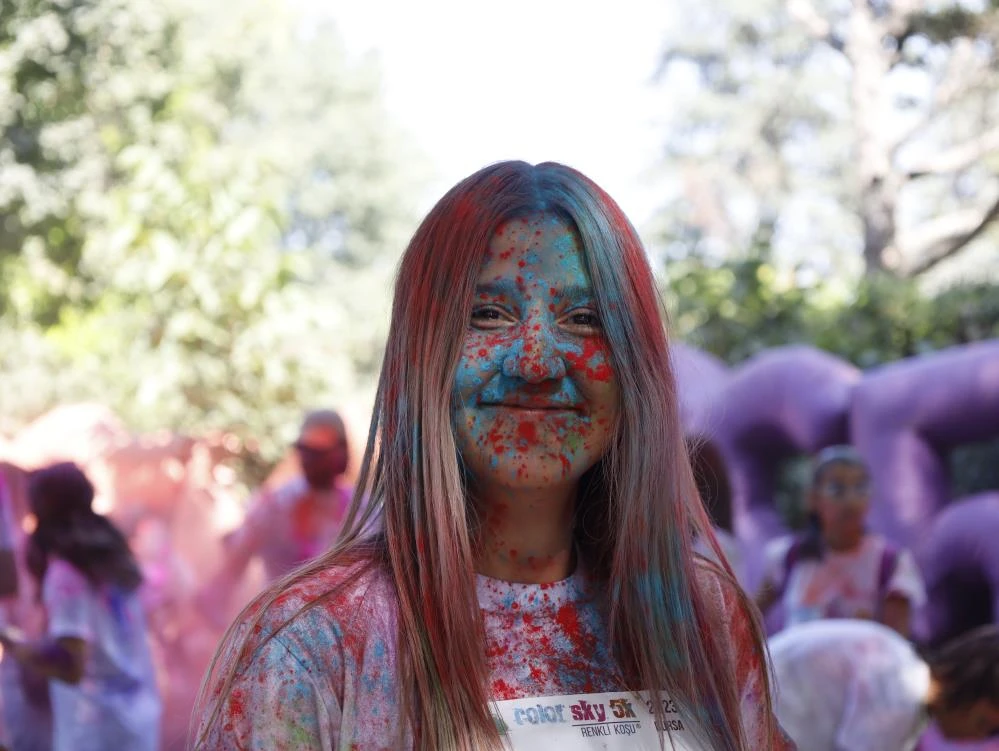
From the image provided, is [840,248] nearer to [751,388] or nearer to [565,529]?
[751,388]

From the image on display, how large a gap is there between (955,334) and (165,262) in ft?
27.0

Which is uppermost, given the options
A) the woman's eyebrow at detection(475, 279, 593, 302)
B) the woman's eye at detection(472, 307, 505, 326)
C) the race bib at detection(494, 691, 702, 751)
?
the woman's eyebrow at detection(475, 279, 593, 302)

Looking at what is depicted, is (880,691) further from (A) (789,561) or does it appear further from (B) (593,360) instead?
(B) (593,360)

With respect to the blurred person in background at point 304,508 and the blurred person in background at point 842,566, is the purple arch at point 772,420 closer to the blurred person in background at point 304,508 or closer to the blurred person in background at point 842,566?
the blurred person in background at point 842,566

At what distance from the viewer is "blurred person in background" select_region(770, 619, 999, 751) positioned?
365 cm

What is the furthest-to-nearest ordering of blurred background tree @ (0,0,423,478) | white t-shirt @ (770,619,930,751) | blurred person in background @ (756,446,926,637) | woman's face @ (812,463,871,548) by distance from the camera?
blurred background tree @ (0,0,423,478)
woman's face @ (812,463,871,548)
blurred person in background @ (756,446,926,637)
white t-shirt @ (770,619,930,751)

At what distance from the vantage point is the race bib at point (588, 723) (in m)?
1.42

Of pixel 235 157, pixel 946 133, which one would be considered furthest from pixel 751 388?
pixel 946 133

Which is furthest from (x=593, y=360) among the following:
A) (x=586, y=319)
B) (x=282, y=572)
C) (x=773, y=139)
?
(x=773, y=139)

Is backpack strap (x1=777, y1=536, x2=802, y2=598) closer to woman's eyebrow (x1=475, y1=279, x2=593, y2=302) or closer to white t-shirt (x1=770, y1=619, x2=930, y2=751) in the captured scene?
white t-shirt (x1=770, y1=619, x2=930, y2=751)

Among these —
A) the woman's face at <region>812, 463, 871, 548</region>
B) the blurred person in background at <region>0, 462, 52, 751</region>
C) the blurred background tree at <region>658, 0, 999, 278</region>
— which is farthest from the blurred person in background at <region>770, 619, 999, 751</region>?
the blurred background tree at <region>658, 0, 999, 278</region>

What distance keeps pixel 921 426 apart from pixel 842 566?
5.77ft

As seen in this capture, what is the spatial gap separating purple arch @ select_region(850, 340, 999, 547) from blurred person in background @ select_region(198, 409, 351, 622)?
266 centimetres

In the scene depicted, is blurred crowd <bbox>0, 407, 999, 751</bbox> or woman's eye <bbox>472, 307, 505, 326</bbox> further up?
woman's eye <bbox>472, 307, 505, 326</bbox>
